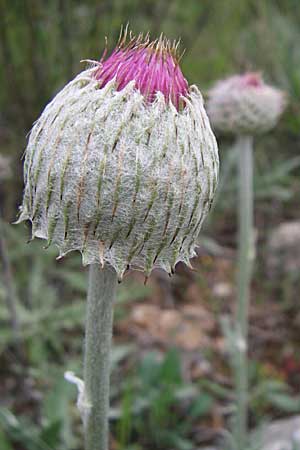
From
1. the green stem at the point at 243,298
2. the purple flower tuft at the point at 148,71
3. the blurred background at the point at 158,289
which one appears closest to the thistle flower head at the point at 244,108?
the green stem at the point at 243,298

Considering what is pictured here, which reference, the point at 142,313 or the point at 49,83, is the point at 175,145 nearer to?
the point at 142,313

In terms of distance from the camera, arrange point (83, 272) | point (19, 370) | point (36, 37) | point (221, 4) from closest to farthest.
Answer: point (19, 370) < point (83, 272) < point (36, 37) < point (221, 4)

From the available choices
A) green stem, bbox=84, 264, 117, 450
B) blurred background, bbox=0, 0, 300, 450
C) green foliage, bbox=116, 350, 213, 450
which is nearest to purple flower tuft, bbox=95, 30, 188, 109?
green stem, bbox=84, 264, 117, 450

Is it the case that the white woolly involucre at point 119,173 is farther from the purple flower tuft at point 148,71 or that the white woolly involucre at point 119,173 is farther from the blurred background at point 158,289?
the blurred background at point 158,289

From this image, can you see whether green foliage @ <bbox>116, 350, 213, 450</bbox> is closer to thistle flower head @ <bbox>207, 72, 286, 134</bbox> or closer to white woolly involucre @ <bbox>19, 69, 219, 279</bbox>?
thistle flower head @ <bbox>207, 72, 286, 134</bbox>

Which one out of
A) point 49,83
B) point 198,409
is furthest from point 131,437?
point 49,83

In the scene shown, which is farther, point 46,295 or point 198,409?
point 46,295

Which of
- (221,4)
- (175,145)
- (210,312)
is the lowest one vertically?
(175,145)
